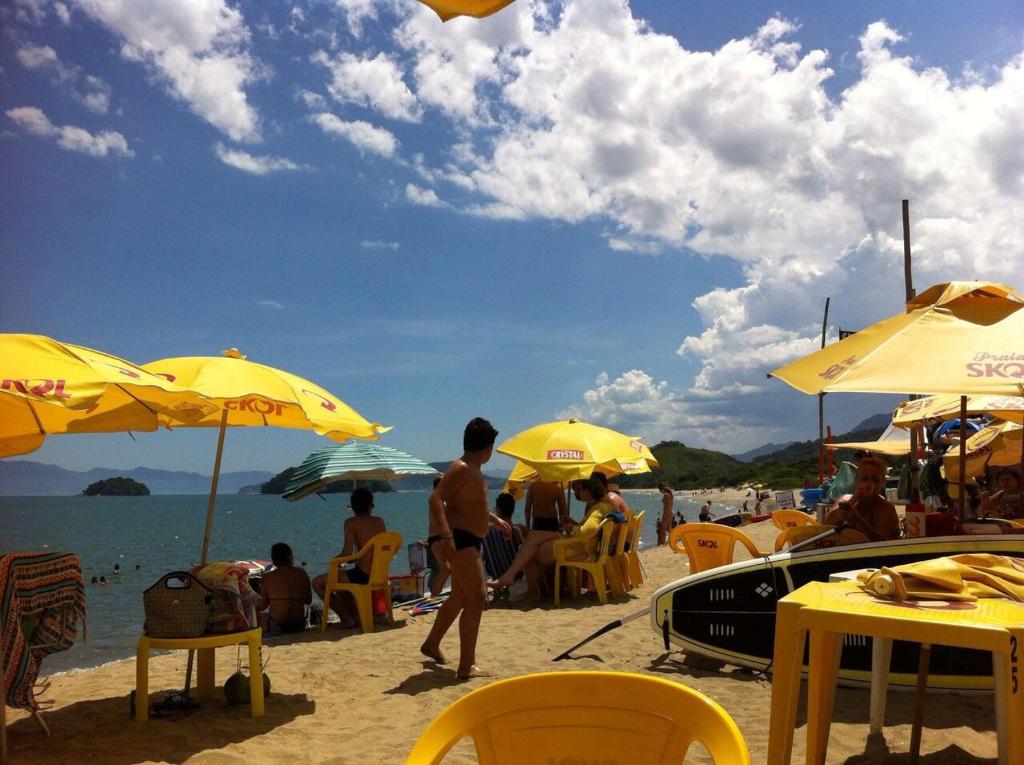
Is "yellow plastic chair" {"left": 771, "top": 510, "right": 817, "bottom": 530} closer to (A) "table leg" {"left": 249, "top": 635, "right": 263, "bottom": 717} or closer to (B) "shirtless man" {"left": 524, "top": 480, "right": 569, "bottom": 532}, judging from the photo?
(B) "shirtless man" {"left": 524, "top": 480, "right": 569, "bottom": 532}

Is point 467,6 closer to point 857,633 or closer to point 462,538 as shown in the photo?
point 857,633

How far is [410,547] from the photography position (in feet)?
35.2

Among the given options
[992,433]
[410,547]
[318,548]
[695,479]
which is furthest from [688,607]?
[695,479]

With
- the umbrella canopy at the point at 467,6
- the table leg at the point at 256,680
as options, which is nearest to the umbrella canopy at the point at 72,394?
the table leg at the point at 256,680

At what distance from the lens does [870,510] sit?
486cm

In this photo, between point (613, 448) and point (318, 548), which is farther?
point (318, 548)

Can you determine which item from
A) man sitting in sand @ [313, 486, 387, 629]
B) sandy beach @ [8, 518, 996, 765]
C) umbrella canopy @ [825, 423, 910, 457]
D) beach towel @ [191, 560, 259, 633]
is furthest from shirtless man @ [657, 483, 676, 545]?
beach towel @ [191, 560, 259, 633]

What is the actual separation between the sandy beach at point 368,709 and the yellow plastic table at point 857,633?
35.0 inches

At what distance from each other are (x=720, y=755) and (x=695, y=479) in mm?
133008

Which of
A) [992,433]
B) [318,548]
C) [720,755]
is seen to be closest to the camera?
[720,755]

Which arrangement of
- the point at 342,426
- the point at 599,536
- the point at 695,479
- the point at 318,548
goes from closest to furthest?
the point at 342,426
the point at 599,536
the point at 318,548
the point at 695,479

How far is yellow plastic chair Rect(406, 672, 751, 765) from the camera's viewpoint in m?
1.69

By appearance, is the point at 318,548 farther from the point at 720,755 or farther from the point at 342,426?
the point at 720,755

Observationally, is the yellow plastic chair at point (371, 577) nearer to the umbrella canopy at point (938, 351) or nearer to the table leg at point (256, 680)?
the table leg at point (256, 680)
